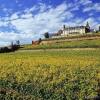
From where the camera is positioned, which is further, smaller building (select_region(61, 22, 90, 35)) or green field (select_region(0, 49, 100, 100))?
smaller building (select_region(61, 22, 90, 35))

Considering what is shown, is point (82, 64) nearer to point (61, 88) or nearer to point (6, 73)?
point (6, 73)

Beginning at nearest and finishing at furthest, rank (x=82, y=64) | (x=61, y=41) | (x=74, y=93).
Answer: (x=74, y=93)
(x=82, y=64)
(x=61, y=41)

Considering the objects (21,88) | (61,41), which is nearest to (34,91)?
(21,88)

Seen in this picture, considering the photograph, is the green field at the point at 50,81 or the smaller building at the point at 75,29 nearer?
the green field at the point at 50,81

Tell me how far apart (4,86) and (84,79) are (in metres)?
5.87

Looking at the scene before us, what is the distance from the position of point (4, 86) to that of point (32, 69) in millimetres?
6333

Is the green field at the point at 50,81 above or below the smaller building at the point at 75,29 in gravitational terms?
below

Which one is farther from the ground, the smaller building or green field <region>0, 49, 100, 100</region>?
the smaller building

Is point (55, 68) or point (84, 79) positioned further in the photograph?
point (55, 68)

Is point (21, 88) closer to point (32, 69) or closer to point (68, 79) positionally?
point (68, 79)

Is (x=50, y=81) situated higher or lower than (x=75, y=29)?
lower

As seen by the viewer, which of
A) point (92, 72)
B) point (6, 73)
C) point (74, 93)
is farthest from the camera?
point (6, 73)

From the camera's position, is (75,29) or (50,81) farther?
(75,29)

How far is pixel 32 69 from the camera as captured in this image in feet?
99.7
